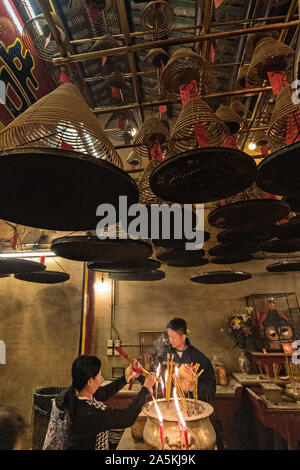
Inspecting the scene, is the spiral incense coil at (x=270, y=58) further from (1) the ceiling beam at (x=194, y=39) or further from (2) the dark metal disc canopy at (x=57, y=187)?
(2) the dark metal disc canopy at (x=57, y=187)

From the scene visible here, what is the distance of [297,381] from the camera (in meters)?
4.16

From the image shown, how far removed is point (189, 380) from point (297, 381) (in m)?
3.04

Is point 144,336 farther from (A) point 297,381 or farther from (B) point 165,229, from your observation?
(B) point 165,229

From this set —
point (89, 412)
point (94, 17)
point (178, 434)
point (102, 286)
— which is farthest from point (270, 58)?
point (102, 286)

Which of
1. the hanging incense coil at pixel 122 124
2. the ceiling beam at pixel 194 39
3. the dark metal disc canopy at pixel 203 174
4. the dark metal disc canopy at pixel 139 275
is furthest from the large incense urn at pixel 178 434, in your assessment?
the hanging incense coil at pixel 122 124

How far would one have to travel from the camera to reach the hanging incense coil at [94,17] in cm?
251

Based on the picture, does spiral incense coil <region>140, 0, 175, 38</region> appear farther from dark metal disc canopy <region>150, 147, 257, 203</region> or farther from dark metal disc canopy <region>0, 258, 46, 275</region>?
dark metal disc canopy <region>0, 258, 46, 275</region>

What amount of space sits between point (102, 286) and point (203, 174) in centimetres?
493

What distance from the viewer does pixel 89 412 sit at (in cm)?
188

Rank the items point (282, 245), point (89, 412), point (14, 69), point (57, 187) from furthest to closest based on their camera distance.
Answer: point (282, 245) → point (14, 69) → point (89, 412) → point (57, 187)

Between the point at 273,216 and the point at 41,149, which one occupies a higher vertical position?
the point at 273,216

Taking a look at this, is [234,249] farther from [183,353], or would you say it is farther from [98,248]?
[98,248]

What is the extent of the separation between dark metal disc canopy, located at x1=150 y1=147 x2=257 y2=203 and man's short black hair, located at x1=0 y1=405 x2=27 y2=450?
4376 mm
